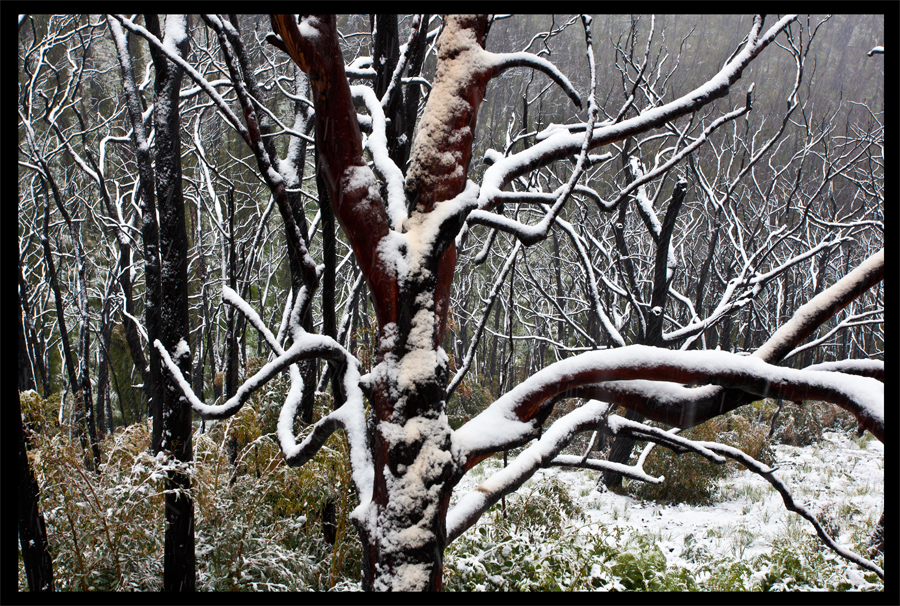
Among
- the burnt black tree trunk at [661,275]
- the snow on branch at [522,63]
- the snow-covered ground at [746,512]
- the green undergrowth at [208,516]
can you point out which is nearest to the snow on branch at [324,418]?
the snow on branch at [522,63]

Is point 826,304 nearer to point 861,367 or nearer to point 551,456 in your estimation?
point 861,367

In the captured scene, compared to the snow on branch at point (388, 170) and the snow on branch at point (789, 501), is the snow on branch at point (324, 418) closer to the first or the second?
the snow on branch at point (388, 170)

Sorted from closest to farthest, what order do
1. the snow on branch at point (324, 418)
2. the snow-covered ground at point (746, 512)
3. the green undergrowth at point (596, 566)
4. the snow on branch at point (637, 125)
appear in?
the snow on branch at point (324, 418) → the snow on branch at point (637, 125) → the green undergrowth at point (596, 566) → the snow-covered ground at point (746, 512)

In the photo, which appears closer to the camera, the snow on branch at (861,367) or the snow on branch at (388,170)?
the snow on branch at (861,367)

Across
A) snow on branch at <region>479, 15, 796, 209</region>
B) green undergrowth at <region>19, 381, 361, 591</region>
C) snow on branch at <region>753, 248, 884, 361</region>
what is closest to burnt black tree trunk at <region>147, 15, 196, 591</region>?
green undergrowth at <region>19, 381, 361, 591</region>

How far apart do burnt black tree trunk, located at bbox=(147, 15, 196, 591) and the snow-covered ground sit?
3.79 m

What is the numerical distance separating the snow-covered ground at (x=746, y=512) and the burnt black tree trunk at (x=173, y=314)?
3.79m

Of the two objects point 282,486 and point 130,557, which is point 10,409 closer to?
point 130,557

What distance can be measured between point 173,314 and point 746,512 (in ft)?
24.7

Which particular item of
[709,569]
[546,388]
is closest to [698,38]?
[709,569]

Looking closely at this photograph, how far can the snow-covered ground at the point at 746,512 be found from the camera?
5.34 metres

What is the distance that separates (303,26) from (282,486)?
3.80m

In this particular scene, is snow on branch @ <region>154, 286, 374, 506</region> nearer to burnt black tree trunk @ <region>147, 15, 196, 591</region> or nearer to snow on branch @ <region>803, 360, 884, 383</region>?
snow on branch @ <region>803, 360, 884, 383</region>

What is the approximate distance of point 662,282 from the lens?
5996 mm
